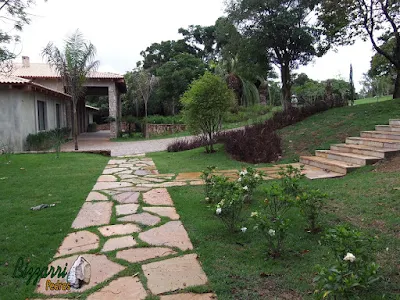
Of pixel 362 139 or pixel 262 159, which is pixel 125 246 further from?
pixel 362 139

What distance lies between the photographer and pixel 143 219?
3713 mm

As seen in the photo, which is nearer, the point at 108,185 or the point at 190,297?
the point at 190,297

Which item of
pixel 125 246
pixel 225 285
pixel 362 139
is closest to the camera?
pixel 225 285

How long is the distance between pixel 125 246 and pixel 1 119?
11231mm

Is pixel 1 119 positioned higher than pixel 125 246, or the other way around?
pixel 1 119

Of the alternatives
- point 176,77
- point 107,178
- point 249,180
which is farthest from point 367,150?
point 176,77

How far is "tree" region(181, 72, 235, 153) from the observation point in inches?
349

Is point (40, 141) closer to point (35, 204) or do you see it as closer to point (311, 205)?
point (35, 204)

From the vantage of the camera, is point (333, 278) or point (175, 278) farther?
point (175, 278)

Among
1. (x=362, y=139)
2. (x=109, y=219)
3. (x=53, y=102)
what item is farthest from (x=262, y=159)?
(x=53, y=102)

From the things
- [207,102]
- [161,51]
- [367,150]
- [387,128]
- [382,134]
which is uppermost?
[161,51]

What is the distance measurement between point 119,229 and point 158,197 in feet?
4.36

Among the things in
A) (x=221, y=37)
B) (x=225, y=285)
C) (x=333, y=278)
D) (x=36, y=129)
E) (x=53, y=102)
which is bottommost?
(x=225, y=285)

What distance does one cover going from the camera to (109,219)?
3729mm
